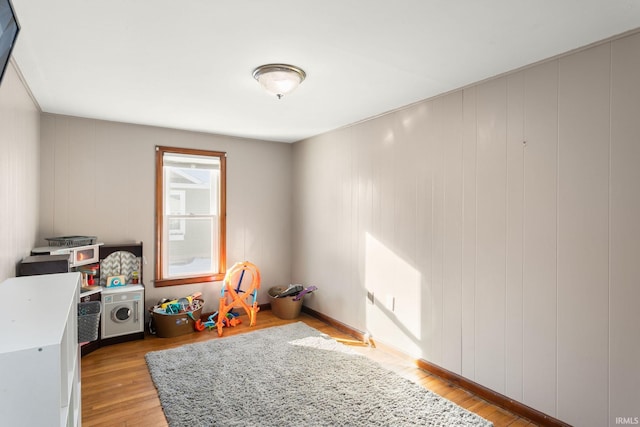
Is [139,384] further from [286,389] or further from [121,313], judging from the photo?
[286,389]

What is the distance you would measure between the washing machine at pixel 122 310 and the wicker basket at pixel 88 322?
4.35 feet

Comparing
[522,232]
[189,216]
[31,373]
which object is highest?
[189,216]

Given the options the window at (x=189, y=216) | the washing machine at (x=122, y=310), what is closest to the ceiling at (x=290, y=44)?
Result: the window at (x=189, y=216)

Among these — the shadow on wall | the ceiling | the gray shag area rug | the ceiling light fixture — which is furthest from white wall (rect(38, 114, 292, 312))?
the ceiling light fixture

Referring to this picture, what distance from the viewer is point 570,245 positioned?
225cm

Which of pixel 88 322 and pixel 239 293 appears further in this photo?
pixel 239 293

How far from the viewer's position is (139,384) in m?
2.97

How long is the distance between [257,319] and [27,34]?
373 cm

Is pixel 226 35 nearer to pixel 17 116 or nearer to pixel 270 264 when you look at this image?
pixel 17 116

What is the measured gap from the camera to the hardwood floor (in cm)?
249

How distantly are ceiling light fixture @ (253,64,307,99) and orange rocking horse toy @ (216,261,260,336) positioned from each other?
2.65 m

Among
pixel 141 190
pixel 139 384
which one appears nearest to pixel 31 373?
pixel 139 384

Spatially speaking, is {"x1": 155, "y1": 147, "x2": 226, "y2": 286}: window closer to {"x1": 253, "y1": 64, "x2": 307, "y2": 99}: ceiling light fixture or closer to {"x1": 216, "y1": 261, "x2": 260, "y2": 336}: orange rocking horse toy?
{"x1": 216, "y1": 261, "x2": 260, "y2": 336}: orange rocking horse toy

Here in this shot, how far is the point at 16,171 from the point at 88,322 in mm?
1202
